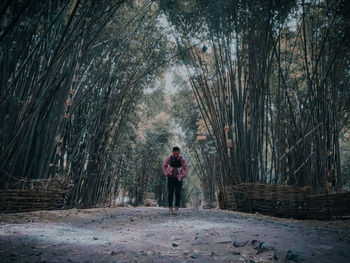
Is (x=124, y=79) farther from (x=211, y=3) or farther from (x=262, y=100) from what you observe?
(x=262, y=100)

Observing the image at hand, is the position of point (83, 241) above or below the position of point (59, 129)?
below

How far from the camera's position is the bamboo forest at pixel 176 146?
1.41 meters

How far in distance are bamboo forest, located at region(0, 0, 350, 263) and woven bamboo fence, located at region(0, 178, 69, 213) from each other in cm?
2

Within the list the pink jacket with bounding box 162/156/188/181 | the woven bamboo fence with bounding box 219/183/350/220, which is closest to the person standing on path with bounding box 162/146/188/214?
the pink jacket with bounding box 162/156/188/181

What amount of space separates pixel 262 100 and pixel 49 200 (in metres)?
3.19

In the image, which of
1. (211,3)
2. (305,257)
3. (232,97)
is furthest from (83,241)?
(211,3)

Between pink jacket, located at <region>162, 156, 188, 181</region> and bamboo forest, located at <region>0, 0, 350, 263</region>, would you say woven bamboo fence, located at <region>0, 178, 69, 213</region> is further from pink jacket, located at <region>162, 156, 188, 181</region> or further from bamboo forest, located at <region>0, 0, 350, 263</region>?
pink jacket, located at <region>162, 156, 188, 181</region>

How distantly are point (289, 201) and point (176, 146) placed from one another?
174cm

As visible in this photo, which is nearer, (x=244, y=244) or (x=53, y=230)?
(x=244, y=244)

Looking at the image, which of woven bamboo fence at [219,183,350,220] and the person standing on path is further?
the person standing on path

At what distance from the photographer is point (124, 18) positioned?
3.78 m

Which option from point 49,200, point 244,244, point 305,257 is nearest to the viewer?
point 305,257

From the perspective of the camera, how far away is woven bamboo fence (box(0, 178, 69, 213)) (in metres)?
2.31

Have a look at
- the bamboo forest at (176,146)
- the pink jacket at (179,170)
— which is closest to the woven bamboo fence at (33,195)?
the bamboo forest at (176,146)
